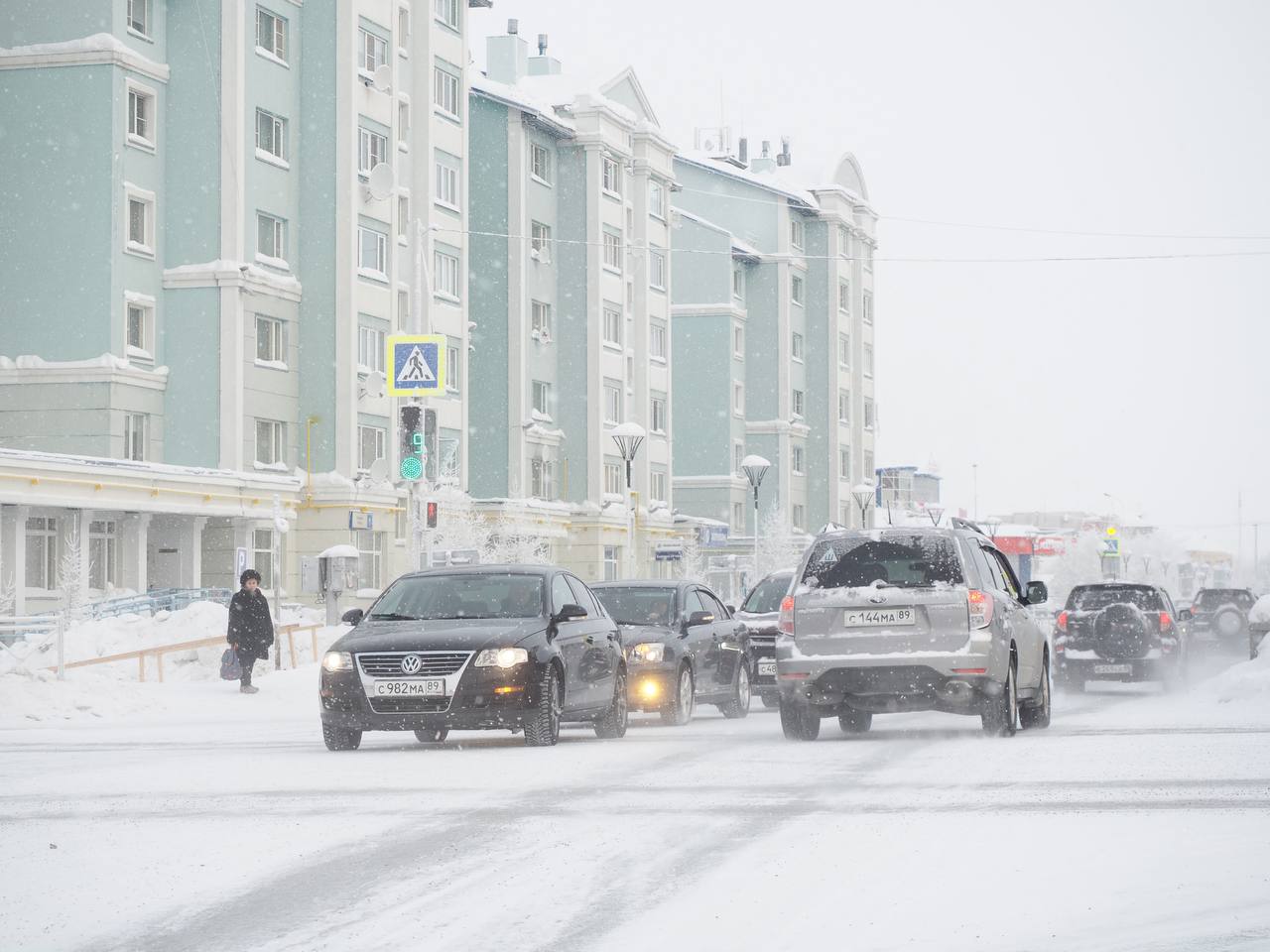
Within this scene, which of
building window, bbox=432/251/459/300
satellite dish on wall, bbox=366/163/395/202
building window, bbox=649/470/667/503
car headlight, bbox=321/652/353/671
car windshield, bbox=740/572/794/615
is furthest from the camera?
building window, bbox=649/470/667/503

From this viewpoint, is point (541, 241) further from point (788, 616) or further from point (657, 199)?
point (788, 616)

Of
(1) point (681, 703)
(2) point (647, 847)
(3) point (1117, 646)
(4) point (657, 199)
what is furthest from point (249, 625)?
(4) point (657, 199)

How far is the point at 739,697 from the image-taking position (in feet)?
72.7

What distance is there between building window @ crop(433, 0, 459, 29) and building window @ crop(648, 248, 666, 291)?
17451mm

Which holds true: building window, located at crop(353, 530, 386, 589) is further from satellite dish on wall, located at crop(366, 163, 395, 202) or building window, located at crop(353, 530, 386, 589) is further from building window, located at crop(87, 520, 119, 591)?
satellite dish on wall, located at crop(366, 163, 395, 202)

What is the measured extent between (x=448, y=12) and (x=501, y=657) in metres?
50.5

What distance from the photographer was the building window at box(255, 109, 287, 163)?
52.8 metres

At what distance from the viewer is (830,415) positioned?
98375 millimetres

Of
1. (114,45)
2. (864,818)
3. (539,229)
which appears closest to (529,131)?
(539,229)

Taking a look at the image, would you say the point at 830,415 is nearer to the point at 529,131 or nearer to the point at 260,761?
the point at 529,131

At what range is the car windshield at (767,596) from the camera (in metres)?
24.6

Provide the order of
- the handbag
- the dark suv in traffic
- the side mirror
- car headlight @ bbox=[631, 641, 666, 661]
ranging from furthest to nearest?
the dark suv in traffic → the handbag → car headlight @ bbox=[631, 641, 666, 661] → the side mirror

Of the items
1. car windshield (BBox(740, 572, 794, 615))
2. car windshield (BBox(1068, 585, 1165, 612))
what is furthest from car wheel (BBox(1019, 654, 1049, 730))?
car windshield (BBox(1068, 585, 1165, 612))

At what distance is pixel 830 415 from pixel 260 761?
8494 cm
